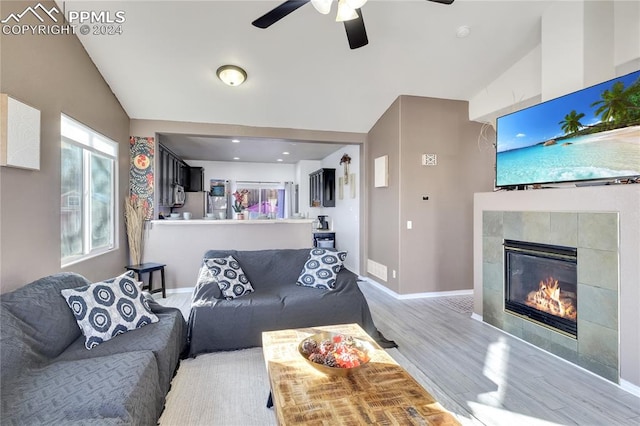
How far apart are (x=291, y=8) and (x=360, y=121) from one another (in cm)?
301

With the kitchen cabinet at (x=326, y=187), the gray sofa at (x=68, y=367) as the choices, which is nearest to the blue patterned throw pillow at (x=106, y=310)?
the gray sofa at (x=68, y=367)

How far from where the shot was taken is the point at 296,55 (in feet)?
11.8

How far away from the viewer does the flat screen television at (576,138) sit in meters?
2.29

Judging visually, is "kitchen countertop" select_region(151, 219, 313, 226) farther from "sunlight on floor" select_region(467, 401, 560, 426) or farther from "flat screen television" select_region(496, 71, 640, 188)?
"sunlight on floor" select_region(467, 401, 560, 426)

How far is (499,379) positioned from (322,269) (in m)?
1.77

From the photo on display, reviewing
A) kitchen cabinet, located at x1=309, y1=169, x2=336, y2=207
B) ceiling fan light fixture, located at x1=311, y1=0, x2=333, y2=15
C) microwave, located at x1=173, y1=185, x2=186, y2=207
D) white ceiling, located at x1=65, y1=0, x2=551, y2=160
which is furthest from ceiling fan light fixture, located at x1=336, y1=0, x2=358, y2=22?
microwave, located at x1=173, y1=185, x2=186, y2=207

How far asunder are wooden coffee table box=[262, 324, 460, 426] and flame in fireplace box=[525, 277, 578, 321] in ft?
6.54

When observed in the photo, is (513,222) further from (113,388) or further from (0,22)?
(0,22)

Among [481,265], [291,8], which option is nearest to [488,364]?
[481,265]

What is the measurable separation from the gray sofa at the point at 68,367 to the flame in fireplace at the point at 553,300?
3.24 metres

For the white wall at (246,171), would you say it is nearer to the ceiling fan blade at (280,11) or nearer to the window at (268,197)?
the window at (268,197)

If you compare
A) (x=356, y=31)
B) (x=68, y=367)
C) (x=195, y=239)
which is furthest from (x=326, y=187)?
(x=68, y=367)

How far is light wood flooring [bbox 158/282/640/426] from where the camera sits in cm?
194

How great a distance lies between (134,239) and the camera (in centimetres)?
444
